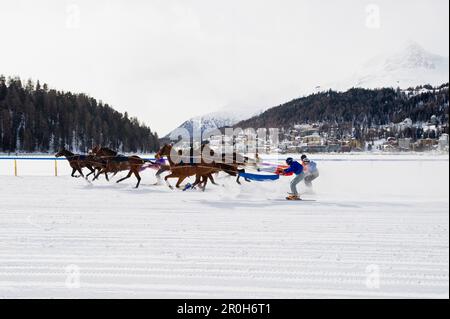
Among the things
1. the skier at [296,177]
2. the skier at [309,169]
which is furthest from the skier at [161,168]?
the skier at [296,177]

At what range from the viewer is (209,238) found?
6328 millimetres

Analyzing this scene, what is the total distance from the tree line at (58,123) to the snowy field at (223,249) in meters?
74.6

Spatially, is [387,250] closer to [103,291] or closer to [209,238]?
[209,238]

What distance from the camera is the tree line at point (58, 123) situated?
78000 mm

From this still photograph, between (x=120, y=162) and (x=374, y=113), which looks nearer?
(x=120, y=162)

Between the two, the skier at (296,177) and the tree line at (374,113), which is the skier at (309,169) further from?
the tree line at (374,113)

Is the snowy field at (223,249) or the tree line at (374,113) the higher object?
the tree line at (374,113)

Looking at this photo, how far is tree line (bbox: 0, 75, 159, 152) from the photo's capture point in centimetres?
7800

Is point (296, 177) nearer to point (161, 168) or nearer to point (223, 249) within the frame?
point (223, 249)

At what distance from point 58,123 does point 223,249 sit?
288ft

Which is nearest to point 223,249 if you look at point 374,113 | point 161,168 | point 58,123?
point 161,168

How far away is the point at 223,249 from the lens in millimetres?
5680

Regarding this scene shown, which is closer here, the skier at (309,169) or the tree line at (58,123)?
the skier at (309,169)

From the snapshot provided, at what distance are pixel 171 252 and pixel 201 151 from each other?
7999 mm
